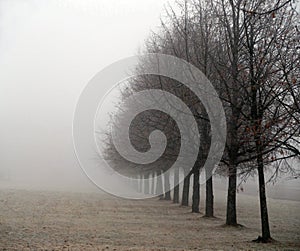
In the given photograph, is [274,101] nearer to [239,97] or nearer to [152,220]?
[239,97]

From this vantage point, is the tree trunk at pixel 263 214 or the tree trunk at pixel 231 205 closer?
the tree trunk at pixel 263 214

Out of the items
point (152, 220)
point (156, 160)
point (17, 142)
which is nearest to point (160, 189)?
point (156, 160)

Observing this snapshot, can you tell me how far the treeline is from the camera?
13672 millimetres

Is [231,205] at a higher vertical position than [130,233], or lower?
higher

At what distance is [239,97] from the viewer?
17750mm

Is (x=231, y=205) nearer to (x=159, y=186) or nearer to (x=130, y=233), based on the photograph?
(x=130, y=233)

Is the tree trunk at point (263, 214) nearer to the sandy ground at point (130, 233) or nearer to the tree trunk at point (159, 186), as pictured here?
the sandy ground at point (130, 233)

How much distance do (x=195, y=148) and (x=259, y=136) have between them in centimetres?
802

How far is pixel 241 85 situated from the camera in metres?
15.9

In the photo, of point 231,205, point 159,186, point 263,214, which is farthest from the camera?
point 159,186

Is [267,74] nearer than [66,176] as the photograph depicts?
Yes

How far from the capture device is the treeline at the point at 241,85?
13672mm

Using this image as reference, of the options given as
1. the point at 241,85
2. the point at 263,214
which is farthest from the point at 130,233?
the point at 241,85

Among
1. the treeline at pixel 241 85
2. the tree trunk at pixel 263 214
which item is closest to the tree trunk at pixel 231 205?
the treeline at pixel 241 85
